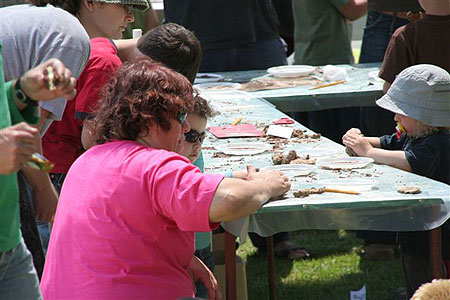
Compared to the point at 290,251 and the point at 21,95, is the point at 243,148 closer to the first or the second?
the point at 290,251

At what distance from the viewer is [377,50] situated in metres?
6.13

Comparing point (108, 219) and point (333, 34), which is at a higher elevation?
point (108, 219)

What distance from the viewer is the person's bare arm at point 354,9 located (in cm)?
628

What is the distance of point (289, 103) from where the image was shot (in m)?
4.92

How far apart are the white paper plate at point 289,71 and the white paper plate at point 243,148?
178cm

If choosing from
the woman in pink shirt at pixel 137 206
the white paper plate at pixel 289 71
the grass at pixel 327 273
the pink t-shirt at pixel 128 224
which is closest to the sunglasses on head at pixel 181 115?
the woman in pink shirt at pixel 137 206

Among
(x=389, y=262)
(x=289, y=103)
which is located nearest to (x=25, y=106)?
(x=289, y=103)

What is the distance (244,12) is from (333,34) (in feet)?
3.04

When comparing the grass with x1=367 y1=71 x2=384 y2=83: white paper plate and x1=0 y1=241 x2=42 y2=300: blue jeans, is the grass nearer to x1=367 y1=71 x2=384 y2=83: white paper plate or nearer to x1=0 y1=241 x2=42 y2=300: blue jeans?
x1=367 y1=71 x2=384 y2=83: white paper plate

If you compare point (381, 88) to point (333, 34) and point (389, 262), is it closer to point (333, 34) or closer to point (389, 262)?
point (389, 262)

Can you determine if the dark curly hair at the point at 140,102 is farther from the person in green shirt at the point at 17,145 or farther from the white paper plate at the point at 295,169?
the white paper plate at the point at 295,169

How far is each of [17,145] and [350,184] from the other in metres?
1.62

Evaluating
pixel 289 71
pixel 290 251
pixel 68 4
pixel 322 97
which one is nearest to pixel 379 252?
pixel 290 251

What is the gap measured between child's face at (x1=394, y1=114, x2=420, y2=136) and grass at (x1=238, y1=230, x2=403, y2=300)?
4.05ft
